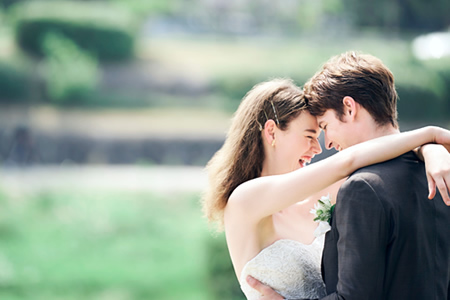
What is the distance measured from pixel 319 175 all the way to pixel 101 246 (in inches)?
312

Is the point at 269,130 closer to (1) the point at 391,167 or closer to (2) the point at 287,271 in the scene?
(2) the point at 287,271

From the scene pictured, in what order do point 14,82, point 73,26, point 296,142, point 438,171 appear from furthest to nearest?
point 73,26 → point 14,82 → point 296,142 → point 438,171

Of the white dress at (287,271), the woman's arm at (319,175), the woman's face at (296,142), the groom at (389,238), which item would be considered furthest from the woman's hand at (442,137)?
the white dress at (287,271)

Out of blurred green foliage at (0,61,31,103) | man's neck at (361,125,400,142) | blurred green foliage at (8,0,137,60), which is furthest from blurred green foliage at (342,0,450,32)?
man's neck at (361,125,400,142)

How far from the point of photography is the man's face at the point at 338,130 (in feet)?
7.07

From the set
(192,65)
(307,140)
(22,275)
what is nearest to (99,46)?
(192,65)

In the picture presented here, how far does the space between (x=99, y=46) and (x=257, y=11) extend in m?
11.9

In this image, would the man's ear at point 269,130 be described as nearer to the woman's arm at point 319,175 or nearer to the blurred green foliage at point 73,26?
the woman's arm at point 319,175

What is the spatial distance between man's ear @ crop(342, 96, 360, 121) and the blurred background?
359 centimetres

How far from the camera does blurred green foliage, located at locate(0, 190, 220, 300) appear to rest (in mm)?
7852

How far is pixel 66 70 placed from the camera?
2116cm

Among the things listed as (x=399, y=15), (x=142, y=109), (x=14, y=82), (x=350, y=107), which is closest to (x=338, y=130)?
(x=350, y=107)

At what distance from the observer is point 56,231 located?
10227 millimetres

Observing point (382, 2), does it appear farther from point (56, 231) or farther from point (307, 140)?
point (307, 140)
